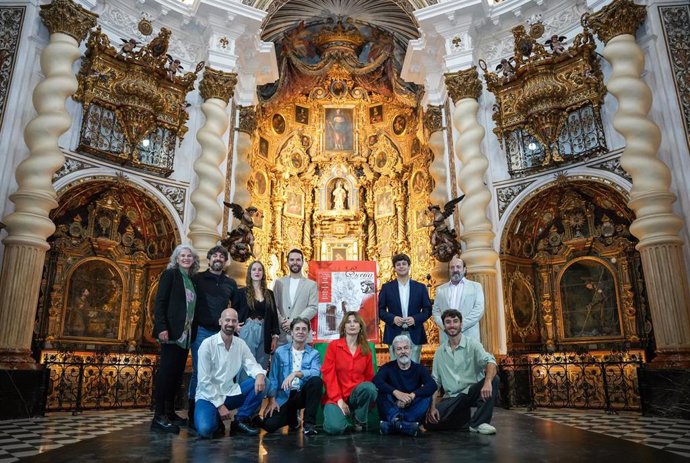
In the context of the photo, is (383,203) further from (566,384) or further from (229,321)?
(229,321)

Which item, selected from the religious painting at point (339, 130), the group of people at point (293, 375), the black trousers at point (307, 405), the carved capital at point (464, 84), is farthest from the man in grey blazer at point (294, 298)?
the religious painting at point (339, 130)

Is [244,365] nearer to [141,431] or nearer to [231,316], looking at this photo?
[231,316]

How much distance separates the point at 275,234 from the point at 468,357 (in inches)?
417

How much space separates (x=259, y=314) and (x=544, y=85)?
7.53 metres

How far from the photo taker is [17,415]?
649 centimetres

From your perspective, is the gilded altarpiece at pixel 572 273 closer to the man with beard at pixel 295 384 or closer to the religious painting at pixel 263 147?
the man with beard at pixel 295 384

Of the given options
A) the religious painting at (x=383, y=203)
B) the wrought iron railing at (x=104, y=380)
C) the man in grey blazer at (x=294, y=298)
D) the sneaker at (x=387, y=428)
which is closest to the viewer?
the sneaker at (x=387, y=428)

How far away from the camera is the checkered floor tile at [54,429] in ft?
13.3

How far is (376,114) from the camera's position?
632 inches

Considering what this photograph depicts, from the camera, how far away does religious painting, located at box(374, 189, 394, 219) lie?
50.2ft

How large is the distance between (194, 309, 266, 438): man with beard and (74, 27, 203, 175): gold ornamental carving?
20.8ft

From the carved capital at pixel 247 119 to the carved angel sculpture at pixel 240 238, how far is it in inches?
84.6

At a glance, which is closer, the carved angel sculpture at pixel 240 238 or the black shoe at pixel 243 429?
the black shoe at pixel 243 429

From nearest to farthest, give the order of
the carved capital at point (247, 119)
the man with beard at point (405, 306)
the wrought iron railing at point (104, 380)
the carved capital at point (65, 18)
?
1. the man with beard at point (405, 306)
2. the carved capital at point (65, 18)
3. the wrought iron railing at point (104, 380)
4. the carved capital at point (247, 119)
